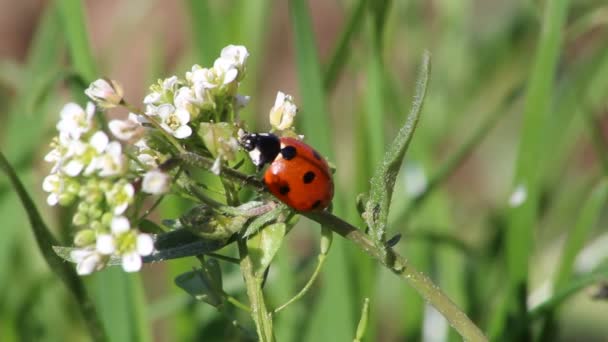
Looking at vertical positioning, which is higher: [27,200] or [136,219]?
[27,200]

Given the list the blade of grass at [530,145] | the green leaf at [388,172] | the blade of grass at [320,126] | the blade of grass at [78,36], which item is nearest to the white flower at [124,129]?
the green leaf at [388,172]

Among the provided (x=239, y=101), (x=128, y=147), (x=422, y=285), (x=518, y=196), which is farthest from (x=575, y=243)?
(x=128, y=147)

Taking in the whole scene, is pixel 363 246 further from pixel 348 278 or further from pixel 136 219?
pixel 348 278

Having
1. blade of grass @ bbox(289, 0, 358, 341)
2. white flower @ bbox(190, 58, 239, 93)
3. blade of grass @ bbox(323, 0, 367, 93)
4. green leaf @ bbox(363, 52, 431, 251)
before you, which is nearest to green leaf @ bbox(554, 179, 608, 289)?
blade of grass @ bbox(289, 0, 358, 341)

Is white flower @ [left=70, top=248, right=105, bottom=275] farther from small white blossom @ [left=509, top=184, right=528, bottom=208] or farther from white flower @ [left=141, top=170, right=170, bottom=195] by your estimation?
small white blossom @ [left=509, top=184, right=528, bottom=208]

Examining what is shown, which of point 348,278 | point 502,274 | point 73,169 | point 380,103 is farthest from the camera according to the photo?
point 502,274

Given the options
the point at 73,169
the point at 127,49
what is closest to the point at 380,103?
the point at 73,169
